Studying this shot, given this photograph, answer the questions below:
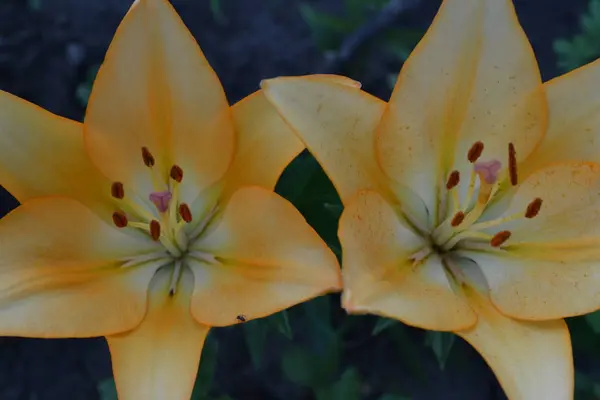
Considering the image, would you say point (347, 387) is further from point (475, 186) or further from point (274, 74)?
point (274, 74)

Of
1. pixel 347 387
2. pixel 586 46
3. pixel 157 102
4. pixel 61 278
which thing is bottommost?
pixel 347 387

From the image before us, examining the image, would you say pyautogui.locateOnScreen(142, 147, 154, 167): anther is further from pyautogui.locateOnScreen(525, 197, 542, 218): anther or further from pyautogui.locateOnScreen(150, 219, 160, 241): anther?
pyautogui.locateOnScreen(525, 197, 542, 218): anther

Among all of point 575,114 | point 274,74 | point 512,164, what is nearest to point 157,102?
point 512,164

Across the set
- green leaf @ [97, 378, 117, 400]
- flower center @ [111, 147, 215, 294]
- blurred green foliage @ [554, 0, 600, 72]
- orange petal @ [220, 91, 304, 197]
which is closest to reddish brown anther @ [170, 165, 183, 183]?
flower center @ [111, 147, 215, 294]

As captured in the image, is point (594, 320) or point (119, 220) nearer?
point (119, 220)

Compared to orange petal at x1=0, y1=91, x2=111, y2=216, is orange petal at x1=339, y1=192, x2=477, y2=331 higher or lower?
lower

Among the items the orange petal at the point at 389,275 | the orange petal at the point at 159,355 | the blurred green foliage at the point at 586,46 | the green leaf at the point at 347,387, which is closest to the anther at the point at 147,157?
the orange petal at the point at 159,355

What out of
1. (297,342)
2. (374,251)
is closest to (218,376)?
(297,342)
